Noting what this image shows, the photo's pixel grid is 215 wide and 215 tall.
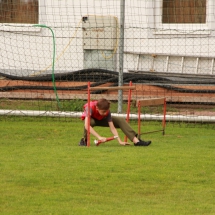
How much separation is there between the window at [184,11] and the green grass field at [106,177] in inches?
245

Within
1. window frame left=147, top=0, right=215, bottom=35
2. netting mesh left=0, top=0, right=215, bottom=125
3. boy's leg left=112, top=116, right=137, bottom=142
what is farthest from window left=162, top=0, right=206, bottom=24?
boy's leg left=112, top=116, right=137, bottom=142

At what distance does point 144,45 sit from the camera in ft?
59.7

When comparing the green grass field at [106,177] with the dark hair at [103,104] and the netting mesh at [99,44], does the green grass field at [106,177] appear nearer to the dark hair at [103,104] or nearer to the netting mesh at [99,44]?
the dark hair at [103,104]

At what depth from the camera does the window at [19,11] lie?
60.3 ft

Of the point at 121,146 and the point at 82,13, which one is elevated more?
the point at 82,13

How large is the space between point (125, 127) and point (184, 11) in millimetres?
7653

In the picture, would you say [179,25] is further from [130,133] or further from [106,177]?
[106,177]

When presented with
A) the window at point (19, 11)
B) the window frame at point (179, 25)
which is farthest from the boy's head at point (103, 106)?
the window at point (19, 11)

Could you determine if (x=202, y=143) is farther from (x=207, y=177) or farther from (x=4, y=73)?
(x=4, y=73)

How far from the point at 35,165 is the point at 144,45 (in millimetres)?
9255

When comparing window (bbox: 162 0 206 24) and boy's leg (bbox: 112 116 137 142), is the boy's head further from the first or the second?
window (bbox: 162 0 206 24)

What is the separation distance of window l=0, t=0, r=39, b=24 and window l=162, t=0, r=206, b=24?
322 cm

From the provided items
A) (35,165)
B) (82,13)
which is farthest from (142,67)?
(35,165)

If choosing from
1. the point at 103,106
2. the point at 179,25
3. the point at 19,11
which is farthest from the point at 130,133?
the point at 19,11
